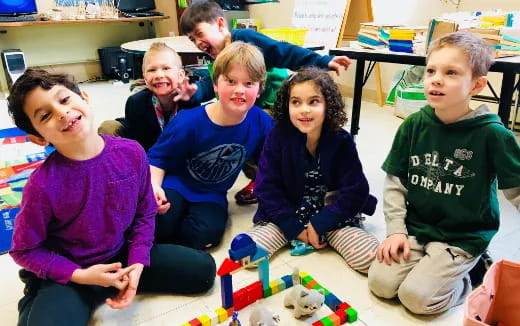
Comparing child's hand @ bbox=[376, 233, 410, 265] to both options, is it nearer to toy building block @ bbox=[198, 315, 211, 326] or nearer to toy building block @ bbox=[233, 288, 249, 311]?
toy building block @ bbox=[233, 288, 249, 311]

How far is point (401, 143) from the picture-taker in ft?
4.17

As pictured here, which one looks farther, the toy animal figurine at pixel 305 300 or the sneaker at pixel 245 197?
the sneaker at pixel 245 197

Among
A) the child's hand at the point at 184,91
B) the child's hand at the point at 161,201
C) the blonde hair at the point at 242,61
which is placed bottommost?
the child's hand at the point at 161,201

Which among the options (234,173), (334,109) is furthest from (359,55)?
(234,173)

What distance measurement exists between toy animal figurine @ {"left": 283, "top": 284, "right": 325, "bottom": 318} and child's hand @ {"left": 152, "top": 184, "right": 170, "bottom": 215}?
1.62ft

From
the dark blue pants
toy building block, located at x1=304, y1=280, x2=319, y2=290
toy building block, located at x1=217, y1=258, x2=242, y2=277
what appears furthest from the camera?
the dark blue pants

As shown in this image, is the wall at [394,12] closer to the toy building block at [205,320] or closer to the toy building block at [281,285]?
the toy building block at [281,285]

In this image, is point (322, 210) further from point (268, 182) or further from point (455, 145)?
point (455, 145)

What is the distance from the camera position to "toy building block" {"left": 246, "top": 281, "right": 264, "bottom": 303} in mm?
1173

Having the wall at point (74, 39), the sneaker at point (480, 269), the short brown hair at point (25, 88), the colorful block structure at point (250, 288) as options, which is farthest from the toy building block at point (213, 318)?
the wall at point (74, 39)

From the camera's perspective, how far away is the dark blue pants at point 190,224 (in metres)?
1.42

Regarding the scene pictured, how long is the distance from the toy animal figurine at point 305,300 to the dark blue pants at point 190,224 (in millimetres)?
418

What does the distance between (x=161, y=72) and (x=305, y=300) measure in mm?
969

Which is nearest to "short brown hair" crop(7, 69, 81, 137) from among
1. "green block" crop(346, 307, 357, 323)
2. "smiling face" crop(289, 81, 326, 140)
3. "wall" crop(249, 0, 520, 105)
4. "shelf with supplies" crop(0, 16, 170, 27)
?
"smiling face" crop(289, 81, 326, 140)
